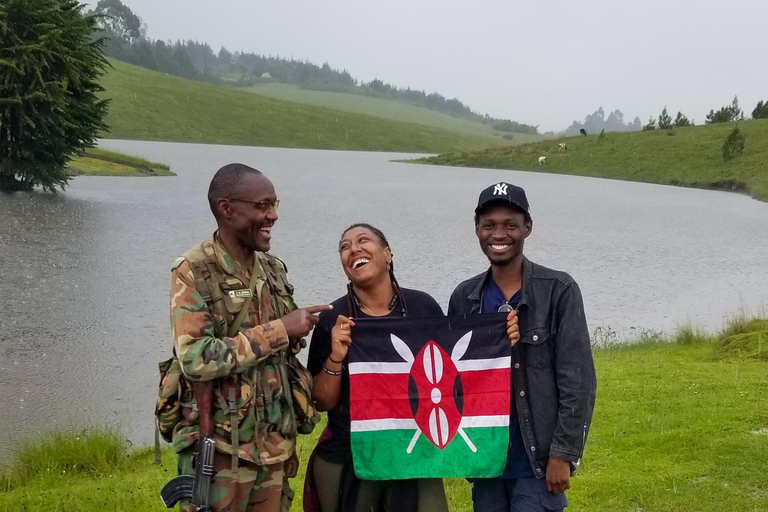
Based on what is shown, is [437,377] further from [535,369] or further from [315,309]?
[315,309]

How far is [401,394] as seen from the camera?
4.14 metres

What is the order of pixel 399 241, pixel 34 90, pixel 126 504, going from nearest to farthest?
pixel 126 504
pixel 399 241
pixel 34 90

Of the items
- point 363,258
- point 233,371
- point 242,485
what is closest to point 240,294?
point 233,371

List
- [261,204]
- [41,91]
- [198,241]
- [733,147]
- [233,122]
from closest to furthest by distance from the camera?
[261,204] → [198,241] → [41,91] → [733,147] → [233,122]

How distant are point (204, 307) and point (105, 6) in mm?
199063

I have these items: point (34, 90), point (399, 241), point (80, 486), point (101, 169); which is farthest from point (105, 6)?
point (80, 486)

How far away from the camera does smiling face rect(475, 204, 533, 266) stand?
12.8ft

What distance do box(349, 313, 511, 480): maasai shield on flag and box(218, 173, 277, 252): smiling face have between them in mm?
852

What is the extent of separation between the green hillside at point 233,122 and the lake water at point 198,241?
54977mm

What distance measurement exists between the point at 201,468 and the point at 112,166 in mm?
45315

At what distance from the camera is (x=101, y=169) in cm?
4306

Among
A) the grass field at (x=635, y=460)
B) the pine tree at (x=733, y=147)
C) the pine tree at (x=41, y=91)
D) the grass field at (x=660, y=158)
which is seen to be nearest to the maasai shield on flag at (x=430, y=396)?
the grass field at (x=635, y=460)

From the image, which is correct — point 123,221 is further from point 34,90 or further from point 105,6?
point 105,6

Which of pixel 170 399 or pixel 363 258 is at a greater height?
pixel 363 258
